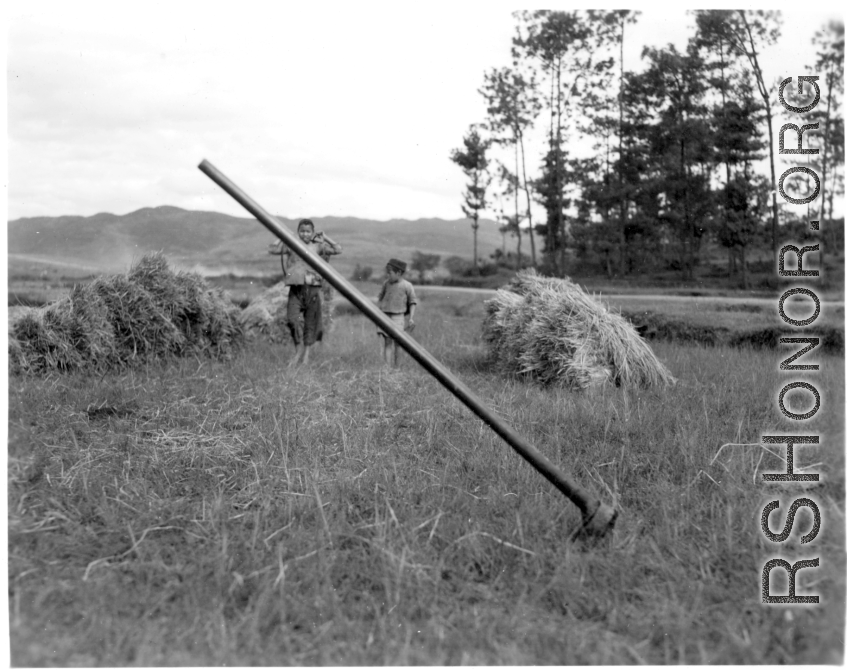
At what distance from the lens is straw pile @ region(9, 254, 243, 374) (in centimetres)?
676

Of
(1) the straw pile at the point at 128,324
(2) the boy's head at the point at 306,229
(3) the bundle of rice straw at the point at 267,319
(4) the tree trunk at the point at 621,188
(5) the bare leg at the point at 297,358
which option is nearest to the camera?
(1) the straw pile at the point at 128,324

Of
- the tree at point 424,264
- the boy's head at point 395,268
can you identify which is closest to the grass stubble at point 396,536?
the boy's head at point 395,268

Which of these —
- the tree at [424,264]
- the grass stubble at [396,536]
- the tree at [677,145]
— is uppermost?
the tree at [677,145]

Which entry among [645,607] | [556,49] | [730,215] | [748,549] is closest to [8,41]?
[645,607]

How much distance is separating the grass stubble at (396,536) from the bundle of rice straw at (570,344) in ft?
3.37

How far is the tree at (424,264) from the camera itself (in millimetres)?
18891

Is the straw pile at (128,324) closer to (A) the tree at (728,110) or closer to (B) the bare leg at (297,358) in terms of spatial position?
(B) the bare leg at (297,358)

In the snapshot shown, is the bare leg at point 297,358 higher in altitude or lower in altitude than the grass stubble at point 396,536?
higher

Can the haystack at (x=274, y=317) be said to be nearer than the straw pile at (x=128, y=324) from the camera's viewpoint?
No

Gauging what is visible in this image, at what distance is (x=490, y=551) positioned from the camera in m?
3.18

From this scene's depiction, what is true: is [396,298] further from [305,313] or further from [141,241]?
[141,241]

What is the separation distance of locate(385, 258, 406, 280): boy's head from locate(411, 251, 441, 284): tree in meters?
10.5

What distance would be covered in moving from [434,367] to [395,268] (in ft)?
17.0

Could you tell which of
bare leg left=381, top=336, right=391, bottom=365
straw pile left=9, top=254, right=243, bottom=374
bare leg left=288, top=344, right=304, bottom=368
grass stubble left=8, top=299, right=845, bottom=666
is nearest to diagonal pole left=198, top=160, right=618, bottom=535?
Result: grass stubble left=8, top=299, right=845, bottom=666
